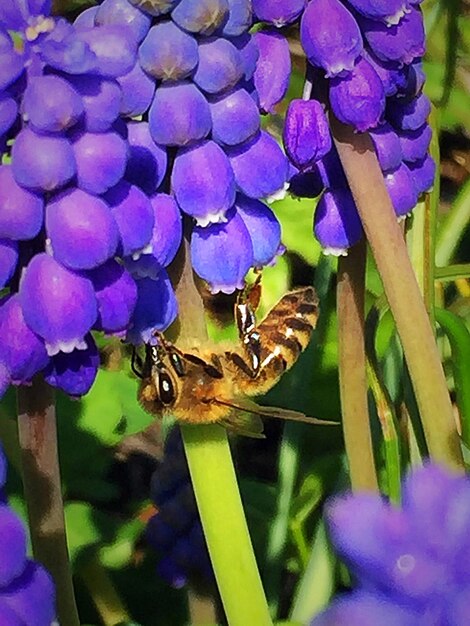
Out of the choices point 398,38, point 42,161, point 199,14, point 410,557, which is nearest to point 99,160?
point 42,161

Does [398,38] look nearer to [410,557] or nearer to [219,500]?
[219,500]

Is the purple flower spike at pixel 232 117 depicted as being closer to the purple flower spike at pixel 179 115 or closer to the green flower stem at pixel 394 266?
the purple flower spike at pixel 179 115

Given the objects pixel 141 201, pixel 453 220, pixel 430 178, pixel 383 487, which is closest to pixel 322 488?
pixel 383 487

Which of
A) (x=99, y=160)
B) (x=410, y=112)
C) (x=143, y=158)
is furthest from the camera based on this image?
(x=410, y=112)

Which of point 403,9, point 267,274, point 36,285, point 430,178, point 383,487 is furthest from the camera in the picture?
point 267,274

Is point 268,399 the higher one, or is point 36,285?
point 36,285

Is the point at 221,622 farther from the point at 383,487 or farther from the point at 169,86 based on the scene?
the point at 169,86

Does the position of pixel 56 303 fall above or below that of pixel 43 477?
above

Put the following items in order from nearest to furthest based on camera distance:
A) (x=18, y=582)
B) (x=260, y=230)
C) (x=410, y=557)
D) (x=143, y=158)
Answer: (x=410, y=557)
(x=18, y=582)
(x=143, y=158)
(x=260, y=230)

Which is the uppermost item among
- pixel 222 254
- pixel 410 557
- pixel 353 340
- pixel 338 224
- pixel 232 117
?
pixel 410 557
